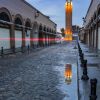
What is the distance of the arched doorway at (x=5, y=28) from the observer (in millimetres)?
31156

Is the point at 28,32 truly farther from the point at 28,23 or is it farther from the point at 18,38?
the point at 18,38

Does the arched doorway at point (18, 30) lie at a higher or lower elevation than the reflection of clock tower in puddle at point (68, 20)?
lower

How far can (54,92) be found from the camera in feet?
29.5

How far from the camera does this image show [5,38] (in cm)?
3272

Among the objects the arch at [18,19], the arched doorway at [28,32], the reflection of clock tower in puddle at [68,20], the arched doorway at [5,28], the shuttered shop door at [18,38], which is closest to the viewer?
the arched doorway at [5,28]

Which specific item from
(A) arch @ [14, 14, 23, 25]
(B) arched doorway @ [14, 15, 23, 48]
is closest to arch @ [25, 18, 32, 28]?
(B) arched doorway @ [14, 15, 23, 48]

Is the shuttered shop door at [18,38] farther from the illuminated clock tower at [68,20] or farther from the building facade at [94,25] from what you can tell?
the illuminated clock tower at [68,20]

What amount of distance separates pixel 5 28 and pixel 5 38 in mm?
1298

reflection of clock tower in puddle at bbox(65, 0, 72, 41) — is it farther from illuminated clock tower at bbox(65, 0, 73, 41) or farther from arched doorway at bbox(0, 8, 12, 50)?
arched doorway at bbox(0, 8, 12, 50)

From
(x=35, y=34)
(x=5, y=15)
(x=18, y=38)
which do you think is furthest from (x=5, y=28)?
(x=35, y=34)

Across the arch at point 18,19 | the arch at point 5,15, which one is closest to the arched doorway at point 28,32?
the arch at point 18,19

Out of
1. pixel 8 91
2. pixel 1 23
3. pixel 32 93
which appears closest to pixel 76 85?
pixel 32 93

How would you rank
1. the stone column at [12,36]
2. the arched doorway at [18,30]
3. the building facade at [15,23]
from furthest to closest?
the arched doorway at [18,30]
the stone column at [12,36]
the building facade at [15,23]

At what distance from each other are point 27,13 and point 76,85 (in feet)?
118
